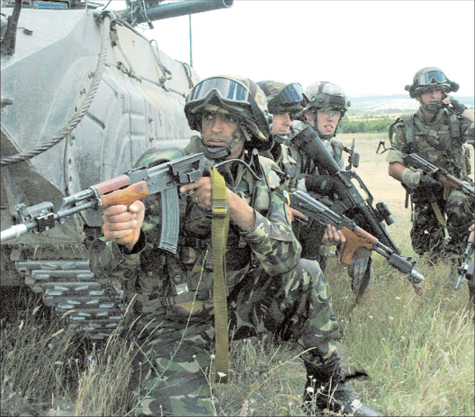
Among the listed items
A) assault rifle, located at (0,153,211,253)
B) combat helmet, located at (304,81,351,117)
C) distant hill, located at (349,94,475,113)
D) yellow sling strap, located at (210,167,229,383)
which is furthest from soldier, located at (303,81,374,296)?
distant hill, located at (349,94,475,113)

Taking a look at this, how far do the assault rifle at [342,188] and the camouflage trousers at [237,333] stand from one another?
4.82 ft

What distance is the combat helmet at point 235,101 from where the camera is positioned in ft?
8.57

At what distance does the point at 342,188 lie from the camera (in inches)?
167

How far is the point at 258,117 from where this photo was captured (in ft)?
8.97

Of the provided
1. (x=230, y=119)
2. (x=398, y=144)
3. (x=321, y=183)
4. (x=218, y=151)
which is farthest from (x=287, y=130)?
(x=398, y=144)

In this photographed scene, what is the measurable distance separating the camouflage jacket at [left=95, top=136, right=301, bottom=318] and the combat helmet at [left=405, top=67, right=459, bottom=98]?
3358mm

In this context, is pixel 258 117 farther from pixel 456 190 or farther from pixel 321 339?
pixel 456 190

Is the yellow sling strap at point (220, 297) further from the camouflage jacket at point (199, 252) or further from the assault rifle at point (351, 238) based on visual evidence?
the assault rifle at point (351, 238)

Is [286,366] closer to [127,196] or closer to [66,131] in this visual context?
[127,196]

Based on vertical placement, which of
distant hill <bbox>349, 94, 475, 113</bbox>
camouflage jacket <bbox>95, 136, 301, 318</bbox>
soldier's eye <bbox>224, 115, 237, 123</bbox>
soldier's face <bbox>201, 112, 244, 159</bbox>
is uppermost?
distant hill <bbox>349, 94, 475, 113</bbox>

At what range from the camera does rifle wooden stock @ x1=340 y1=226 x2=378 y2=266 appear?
387cm

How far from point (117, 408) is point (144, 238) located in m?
1.01

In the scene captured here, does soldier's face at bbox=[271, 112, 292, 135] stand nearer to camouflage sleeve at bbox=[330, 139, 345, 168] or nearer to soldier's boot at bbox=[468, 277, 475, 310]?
camouflage sleeve at bbox=[330, 139, 345, 168]

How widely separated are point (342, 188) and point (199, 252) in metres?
1.94
